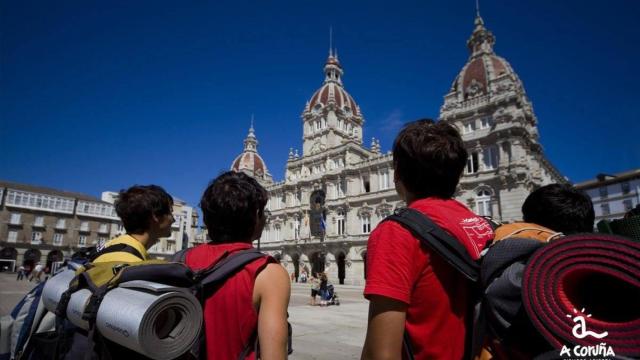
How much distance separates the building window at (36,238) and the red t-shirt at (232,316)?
58126 millimetres

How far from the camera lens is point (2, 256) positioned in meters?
43.6

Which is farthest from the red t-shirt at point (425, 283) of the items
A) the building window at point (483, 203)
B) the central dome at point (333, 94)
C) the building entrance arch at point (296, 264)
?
the central dome at point (333, 94)

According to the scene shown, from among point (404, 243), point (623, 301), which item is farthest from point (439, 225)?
point (623, 301)

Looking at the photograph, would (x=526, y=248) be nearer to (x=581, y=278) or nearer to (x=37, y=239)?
(x=581, y=278)

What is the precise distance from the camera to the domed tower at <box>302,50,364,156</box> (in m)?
42.9

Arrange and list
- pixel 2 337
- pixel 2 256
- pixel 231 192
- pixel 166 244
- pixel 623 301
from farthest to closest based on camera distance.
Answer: pixel 166 244, pixel 2 256, pixel 2 337, pixel 231 192, pixel 623 301

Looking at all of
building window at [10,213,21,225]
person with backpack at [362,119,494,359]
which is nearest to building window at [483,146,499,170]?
person with backpack at [362,119,494,359]

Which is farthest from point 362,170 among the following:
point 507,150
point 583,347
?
point 583,347

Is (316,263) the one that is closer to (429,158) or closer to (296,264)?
(296,264)

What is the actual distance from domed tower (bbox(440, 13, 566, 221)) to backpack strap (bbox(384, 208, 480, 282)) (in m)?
25.1

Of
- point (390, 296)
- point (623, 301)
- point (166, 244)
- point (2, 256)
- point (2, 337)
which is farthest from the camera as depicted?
point (166, 244)

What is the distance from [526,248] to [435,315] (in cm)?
50

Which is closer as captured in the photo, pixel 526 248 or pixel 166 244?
pixel 526 248

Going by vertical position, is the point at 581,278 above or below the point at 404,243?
below
